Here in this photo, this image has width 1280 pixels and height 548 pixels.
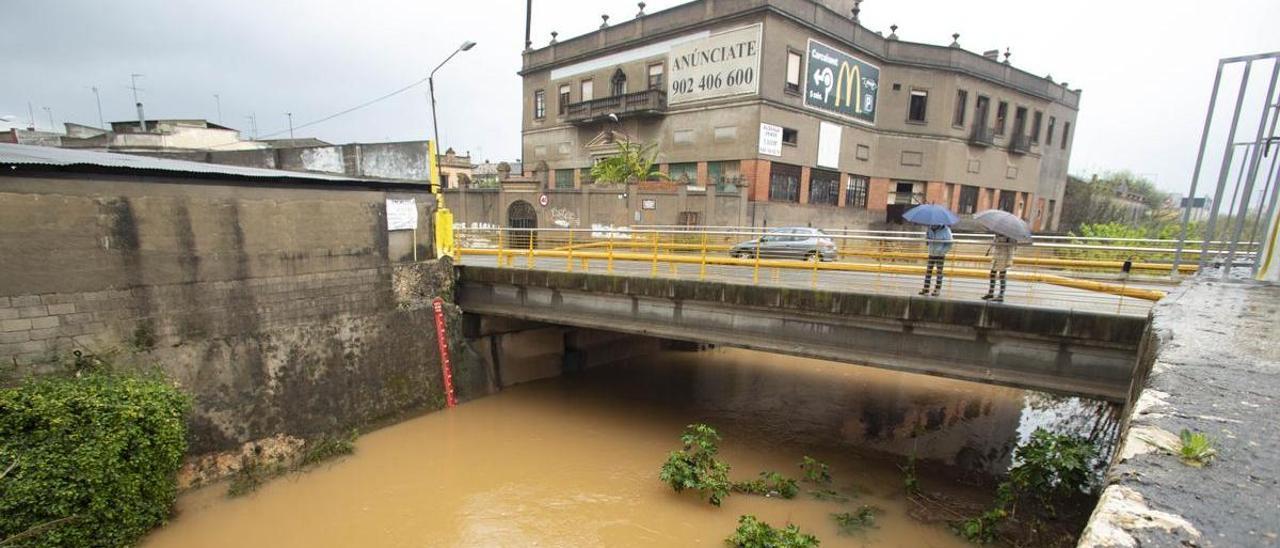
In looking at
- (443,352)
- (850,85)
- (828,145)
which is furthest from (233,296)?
(850,85)

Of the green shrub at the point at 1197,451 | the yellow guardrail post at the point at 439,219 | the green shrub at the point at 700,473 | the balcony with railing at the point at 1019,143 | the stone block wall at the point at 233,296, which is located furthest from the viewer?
the balcony with railing at the point at 1019,143

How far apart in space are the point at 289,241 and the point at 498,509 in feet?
21.1

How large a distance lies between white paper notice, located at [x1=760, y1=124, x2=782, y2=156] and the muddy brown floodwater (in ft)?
44.3

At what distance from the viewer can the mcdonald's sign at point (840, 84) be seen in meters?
27.0

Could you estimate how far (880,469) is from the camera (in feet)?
33.4

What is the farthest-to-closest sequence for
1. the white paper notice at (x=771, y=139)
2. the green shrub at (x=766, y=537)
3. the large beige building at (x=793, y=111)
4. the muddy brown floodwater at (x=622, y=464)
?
the large beige building at (x=793, y=111), the white paper notice at (x=771, y=139), the muddy brown floodwater at (x=622, y=464), the green shrub at (x=766, y=537)

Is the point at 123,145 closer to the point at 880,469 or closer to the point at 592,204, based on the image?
the point at 592,204

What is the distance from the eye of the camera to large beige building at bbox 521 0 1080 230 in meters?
25.8

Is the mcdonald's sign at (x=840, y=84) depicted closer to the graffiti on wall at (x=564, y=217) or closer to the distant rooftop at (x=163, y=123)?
the graffiti on wall at (x=564, y=217)

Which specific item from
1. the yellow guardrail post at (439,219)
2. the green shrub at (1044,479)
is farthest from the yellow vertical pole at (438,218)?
the green shrub at (1044,479)

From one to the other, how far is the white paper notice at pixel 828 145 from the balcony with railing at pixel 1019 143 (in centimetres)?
1427

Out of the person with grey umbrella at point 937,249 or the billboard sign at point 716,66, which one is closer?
the person with grey umbrella at point 937,249

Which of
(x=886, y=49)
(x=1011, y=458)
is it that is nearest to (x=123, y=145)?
(x=1011, y=458)

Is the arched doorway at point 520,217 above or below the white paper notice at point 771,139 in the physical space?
below
